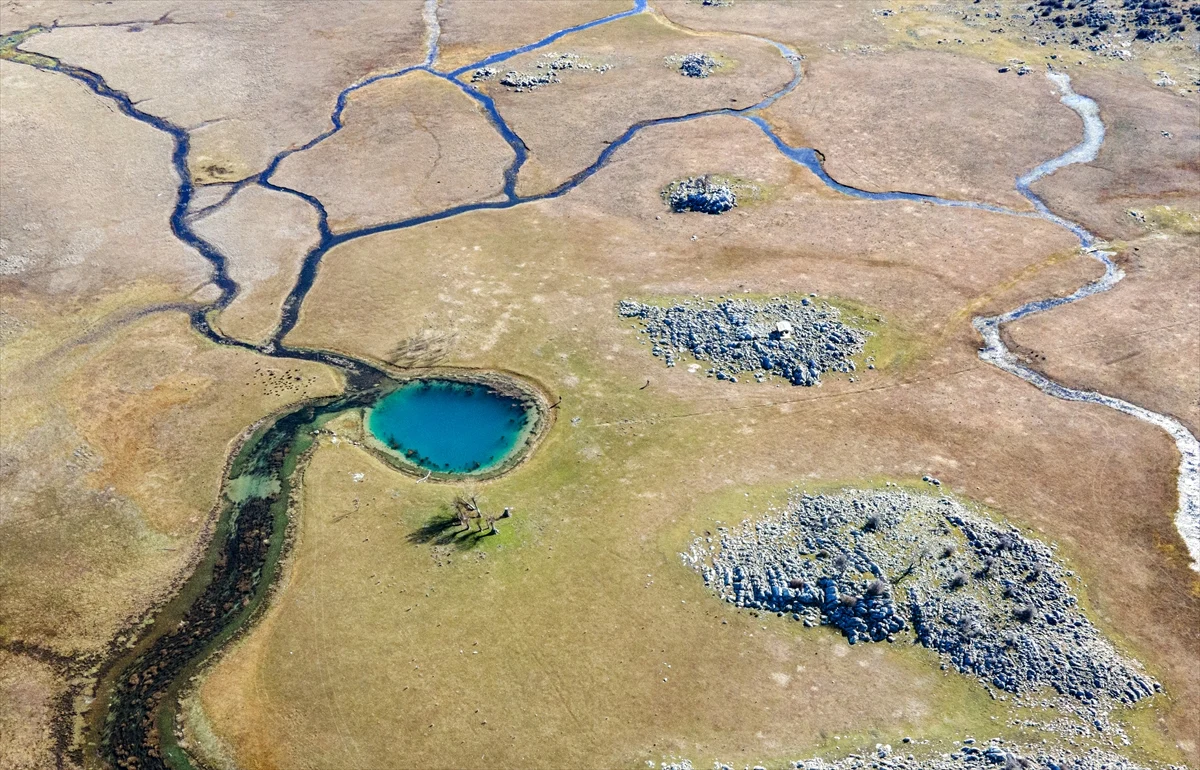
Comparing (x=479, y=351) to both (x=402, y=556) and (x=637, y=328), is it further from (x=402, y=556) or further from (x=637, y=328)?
(x=402, y=556)

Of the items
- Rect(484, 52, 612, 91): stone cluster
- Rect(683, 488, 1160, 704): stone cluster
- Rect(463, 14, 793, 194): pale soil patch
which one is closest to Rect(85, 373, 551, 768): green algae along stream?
Rect(683, 488, 1160, 704): stone cluster

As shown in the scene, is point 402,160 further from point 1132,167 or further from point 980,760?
point 980,760

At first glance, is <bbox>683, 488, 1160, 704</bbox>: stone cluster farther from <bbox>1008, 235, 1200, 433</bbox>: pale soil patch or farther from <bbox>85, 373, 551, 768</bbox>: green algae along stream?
<bbox>1008, 235, 1200, 433</bbox>: pale soil patch

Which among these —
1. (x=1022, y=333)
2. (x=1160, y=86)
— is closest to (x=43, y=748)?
(x=1022, y=333)

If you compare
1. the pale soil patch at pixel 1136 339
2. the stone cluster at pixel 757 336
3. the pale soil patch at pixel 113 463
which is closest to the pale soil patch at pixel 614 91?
the stone cluster at pixel 757 336

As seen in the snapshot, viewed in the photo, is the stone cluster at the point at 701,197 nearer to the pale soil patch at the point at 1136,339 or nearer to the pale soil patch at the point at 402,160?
the pale soil patch at the point at 402,160

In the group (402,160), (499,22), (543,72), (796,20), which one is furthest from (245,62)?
(796,20)
